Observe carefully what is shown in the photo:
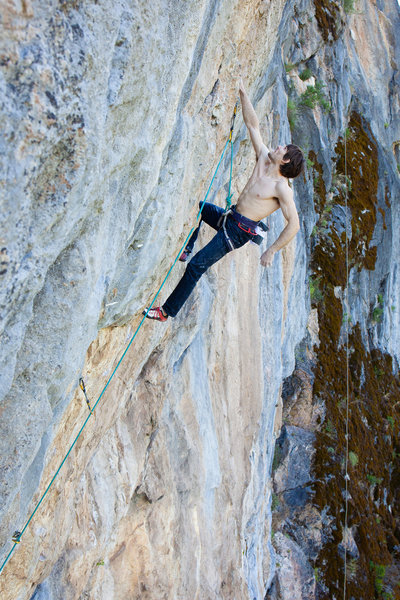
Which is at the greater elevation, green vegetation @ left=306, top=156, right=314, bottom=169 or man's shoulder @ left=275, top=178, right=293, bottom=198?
green vegetation @ left=306, top=156, right=314, bottom=169

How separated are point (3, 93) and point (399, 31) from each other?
1938 cm

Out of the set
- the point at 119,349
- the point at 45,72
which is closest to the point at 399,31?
the point at 119,349

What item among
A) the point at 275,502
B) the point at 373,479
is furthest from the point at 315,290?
the point at 373,479

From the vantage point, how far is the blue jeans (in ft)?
16.1

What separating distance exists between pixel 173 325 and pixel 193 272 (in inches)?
37.5

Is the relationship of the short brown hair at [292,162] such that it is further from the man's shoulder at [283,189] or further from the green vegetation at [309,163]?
the green vegetation at [309,163]

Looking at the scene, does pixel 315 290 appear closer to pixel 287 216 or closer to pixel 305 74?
pixel 305 74

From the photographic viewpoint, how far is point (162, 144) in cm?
364

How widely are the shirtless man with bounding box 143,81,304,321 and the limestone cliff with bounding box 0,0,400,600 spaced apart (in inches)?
11.1

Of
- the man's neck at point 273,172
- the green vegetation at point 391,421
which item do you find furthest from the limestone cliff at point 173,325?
the green vegetation at point 391,421

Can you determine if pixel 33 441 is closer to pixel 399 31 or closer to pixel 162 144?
pixel 162 144

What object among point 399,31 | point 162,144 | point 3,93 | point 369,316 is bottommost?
point 3,93

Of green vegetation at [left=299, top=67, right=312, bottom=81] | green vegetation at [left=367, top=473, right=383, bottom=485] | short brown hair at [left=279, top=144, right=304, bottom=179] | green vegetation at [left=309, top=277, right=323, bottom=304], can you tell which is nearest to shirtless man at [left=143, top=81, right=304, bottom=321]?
short brown hair at [left=279, top=144, right=304, bottom=179]

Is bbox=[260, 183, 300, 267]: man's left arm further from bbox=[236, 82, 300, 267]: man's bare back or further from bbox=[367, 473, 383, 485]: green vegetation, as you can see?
bbox=[367, 473, 383, 485]: green vegetation
